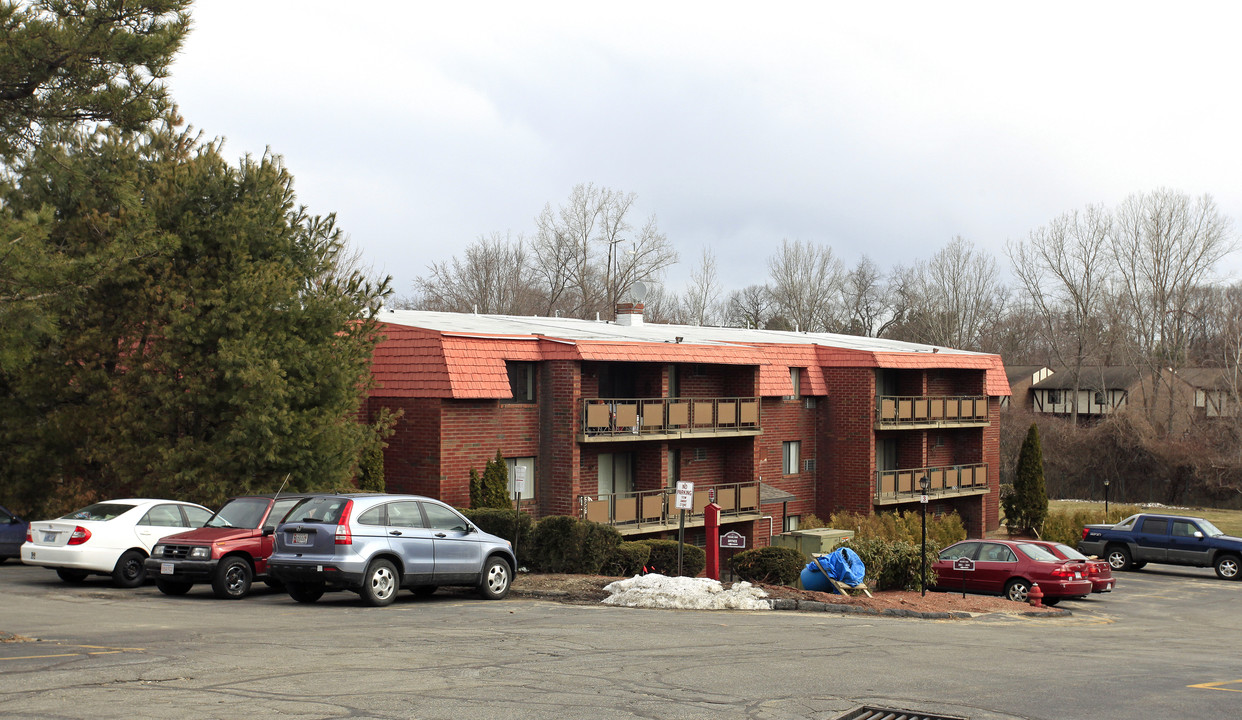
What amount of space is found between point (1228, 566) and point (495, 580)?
24602 millimetres

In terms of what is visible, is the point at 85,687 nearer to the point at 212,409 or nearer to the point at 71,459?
the point at 212,409

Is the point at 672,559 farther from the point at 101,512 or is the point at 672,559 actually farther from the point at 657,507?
the point at 101,512

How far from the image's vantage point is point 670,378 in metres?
31.2

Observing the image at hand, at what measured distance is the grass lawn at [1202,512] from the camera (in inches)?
1908

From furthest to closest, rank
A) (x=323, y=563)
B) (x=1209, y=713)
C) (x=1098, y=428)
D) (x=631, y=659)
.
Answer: (x=1098, y=428) < (x=323, y=563) < (x=631, y=659) < (x=1209, y=713)

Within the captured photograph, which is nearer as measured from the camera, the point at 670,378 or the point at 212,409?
the point at 212,409

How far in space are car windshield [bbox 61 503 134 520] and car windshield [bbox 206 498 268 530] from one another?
1576mm

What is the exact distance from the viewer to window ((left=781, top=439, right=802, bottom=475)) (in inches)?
1433

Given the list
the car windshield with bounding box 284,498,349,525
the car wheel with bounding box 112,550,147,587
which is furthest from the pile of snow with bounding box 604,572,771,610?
the car wheel with bounding box 112,550,147,587

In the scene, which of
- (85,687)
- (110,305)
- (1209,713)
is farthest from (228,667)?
(110,305)

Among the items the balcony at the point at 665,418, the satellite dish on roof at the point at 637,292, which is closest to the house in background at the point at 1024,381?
the satellite dish on roof at the point at 637,292

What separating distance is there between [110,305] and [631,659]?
16.4 m

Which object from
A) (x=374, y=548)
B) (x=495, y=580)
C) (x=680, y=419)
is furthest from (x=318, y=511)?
(x=680, y=419)

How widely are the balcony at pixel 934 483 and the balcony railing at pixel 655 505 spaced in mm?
6992
